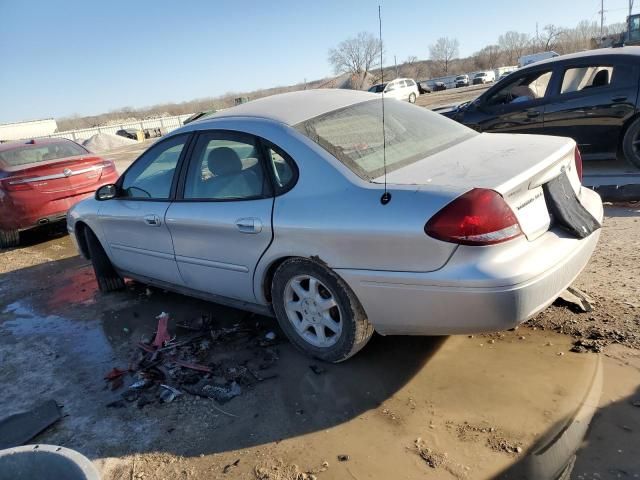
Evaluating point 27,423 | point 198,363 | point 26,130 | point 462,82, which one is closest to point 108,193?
point 198,363

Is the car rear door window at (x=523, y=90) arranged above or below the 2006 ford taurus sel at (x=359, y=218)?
above

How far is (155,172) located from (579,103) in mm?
5777

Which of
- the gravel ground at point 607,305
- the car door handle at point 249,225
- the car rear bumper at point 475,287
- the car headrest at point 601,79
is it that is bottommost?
the gravel ground at point 607,305

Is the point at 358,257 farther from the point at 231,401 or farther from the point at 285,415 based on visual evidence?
the point at 231,401

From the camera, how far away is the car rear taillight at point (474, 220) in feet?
8.30

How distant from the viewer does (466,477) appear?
7.69 feet

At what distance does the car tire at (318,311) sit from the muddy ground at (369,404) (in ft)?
0.56

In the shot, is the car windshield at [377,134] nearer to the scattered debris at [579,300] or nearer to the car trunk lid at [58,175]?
the scattered debris at [579,300]

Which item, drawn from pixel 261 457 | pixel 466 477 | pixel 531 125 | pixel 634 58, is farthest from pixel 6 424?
pixel 634 58

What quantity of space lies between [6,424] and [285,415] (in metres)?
1.78

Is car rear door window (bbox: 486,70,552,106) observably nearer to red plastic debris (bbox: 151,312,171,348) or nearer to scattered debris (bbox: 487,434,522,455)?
red plastic debris (bbox: 151,312,171,348)

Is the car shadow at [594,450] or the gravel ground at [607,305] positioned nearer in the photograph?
the car shadow at [594,450]

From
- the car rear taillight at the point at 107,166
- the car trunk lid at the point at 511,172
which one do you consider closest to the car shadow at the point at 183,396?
the car trunk lid at the point at 511,172

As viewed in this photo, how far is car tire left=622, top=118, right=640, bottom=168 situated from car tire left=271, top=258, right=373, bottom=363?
5.39 m
